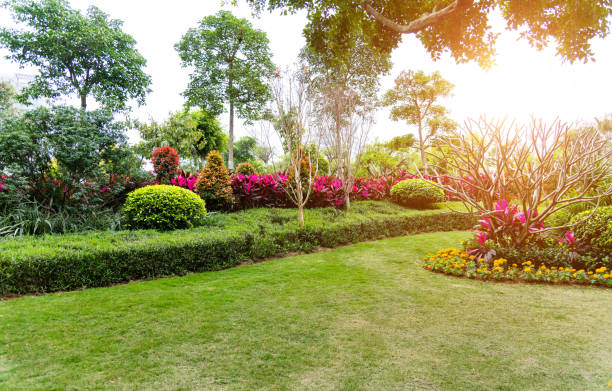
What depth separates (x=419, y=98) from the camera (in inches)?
909

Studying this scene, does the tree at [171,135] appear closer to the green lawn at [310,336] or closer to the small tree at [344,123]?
the small tree at [344,123]

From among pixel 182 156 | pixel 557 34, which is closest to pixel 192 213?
pixel 557 34

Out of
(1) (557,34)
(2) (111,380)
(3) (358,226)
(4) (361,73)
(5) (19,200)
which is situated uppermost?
(4) (361,73)

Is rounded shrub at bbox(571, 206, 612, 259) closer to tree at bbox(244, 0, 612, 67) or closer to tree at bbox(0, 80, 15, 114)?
tree at bbox(244, 0, 612, 67)

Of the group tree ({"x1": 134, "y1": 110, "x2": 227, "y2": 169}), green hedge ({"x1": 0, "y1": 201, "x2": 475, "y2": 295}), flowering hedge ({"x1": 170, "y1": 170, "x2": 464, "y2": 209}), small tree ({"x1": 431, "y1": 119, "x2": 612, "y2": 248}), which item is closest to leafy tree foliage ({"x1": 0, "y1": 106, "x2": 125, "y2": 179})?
flowering hedge ({"x1": 170, "y1": 170, "x2": 464, "y2": 209})

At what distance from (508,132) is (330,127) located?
5.61m

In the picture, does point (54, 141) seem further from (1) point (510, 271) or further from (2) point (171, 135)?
(2) point (171, 135)

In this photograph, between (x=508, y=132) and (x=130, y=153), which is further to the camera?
(x=130, y=153)

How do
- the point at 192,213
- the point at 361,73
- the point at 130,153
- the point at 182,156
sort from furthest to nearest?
1. the point at 182,156
2. the point at 361,73
3. the point at 130,153
4. the point at 192,213

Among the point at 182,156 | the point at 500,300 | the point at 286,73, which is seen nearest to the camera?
the point at 500,300

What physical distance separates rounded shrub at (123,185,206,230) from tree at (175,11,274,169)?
1816 centimetres

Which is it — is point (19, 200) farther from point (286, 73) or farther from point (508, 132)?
point (508, 132)

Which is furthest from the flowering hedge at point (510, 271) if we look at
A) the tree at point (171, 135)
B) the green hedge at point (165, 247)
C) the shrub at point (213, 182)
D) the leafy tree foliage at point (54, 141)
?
the tree at point (171, 135)

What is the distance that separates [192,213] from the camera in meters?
6.66
